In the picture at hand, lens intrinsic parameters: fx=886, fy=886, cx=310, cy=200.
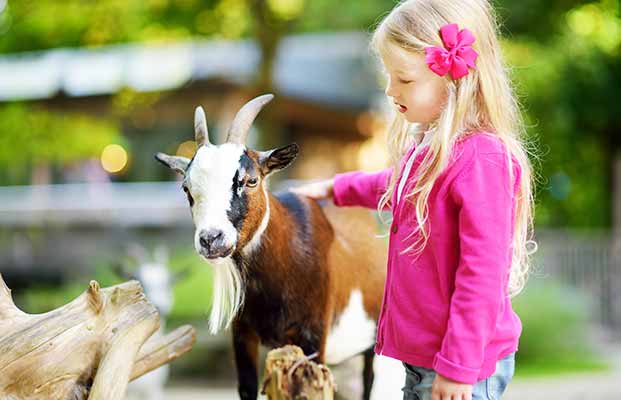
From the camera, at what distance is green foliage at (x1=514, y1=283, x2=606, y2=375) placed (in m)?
9.38

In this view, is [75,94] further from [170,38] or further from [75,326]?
[75,326]

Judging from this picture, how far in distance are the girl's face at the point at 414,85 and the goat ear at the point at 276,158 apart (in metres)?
0.47

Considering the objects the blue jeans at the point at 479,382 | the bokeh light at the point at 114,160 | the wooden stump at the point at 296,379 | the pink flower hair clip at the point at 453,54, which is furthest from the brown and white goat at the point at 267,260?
the bokeh light at the point at 114,160

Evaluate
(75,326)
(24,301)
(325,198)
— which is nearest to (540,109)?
(24,301)

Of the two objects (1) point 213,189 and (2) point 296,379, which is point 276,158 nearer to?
(1) point 213,189

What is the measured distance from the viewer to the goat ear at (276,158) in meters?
2.84

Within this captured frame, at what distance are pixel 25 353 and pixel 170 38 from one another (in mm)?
10901

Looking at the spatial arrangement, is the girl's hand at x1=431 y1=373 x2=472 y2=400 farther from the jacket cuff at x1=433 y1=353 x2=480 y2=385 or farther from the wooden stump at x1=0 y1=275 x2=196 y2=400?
the wooden stump at x1=0 y1=275 x2=196 y2=400

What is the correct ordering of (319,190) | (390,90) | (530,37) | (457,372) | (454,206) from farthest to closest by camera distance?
1. (530,37)
2. (319,190)
3. (390,90)
4. (454,206)
5. (457,372)

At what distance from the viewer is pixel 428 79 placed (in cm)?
244

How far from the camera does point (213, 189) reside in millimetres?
2652

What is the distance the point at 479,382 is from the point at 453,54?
2.88ft

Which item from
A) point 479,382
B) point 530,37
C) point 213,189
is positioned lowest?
point 479,382

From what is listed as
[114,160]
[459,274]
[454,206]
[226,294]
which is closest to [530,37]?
[114,160]
